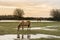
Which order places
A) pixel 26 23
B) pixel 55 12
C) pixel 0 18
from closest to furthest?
pixel 26 23 → pixel 0 18 → pixel 55 12

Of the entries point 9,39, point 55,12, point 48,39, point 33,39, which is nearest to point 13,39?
point 9,39

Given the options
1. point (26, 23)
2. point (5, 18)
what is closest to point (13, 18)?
point (5, 18)

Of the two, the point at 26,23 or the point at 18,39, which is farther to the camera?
the point at 26,23

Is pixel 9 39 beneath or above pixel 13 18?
above

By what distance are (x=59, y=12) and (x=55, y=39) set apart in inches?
3577

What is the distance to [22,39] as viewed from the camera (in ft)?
53.0

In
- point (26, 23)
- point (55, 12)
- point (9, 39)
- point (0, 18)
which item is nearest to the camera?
point (9, 39)

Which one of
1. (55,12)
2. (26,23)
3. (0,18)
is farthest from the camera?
(55,12)

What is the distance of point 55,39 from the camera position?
1673 centimetres

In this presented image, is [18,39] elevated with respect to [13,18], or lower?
elevated

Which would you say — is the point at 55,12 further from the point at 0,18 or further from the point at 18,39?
the point at 18,39

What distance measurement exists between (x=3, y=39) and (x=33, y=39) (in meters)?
2.39

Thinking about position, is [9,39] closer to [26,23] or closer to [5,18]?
[26,23]

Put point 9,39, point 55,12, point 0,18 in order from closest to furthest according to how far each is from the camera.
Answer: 1. point 9,39
2. point 0,18
3. point 55,12
